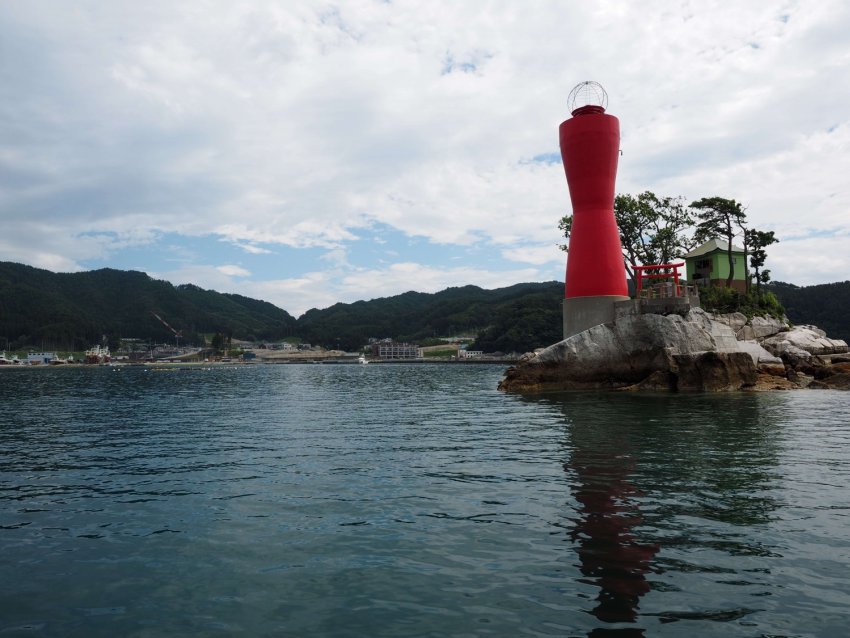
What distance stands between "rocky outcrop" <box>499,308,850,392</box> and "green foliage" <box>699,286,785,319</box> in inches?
286

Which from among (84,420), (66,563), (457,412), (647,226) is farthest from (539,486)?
(647,226)

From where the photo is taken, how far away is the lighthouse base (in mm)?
36562

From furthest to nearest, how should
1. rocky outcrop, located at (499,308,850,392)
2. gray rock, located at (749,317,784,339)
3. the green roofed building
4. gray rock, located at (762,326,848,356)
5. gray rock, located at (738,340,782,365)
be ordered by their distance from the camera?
the green roofed building → gray rock, located at (749,317,784,339) → gray rock, located at (762,326,848,356) → gray rock, located at (738,340,782,365) → rocky outcrop, located at (499,308,850,392)

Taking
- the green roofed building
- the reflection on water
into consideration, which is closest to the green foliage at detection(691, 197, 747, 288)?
the green roofed building

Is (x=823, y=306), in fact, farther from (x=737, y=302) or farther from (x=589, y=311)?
(x=589, y=311)

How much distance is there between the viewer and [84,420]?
81.2 feet

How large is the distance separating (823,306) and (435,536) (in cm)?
10826

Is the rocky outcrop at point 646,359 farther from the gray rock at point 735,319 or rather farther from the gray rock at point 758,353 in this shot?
the gray rock at point 735,319

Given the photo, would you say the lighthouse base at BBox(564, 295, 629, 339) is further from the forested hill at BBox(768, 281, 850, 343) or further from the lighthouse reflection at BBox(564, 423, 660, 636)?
the forested hill at BBox(768, 281, 850, 343)

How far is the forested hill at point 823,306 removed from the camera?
292 ft

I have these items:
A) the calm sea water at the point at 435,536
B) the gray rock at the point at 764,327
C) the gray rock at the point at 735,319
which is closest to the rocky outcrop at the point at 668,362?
the gray rock at the point at 735,319

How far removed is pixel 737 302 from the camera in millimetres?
46469

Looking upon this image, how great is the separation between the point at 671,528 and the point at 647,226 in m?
48.0

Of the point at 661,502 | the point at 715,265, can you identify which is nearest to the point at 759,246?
the point at 715,265
